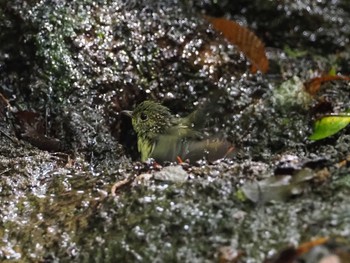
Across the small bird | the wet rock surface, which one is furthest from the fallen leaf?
the small bird

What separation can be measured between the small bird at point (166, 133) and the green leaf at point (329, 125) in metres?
0.66

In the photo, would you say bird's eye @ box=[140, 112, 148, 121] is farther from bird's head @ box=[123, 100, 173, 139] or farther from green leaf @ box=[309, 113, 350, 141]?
green leaf @ box=[309, 113, 350, 141]

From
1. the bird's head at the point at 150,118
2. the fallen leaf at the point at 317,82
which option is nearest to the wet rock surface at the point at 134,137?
the fallen leaf at the point at 317,82

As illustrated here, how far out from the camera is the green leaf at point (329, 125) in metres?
4.09

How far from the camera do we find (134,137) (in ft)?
16.2

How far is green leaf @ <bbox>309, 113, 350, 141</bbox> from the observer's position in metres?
4.09

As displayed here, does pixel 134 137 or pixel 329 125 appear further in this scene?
pixel 134 137

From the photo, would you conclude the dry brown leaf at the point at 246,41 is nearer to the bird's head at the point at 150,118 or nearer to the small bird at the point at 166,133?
the small bird at the point at 166,133

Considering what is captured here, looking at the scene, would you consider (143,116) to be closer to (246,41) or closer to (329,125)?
(246,41)

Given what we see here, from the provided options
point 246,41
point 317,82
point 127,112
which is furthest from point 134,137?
point 317,82

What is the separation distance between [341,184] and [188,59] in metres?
2.67

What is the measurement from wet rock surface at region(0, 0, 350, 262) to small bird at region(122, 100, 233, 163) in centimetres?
15

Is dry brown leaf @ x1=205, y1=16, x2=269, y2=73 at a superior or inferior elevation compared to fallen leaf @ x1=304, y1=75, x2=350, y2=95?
superior

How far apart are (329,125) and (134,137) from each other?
1.65 m
